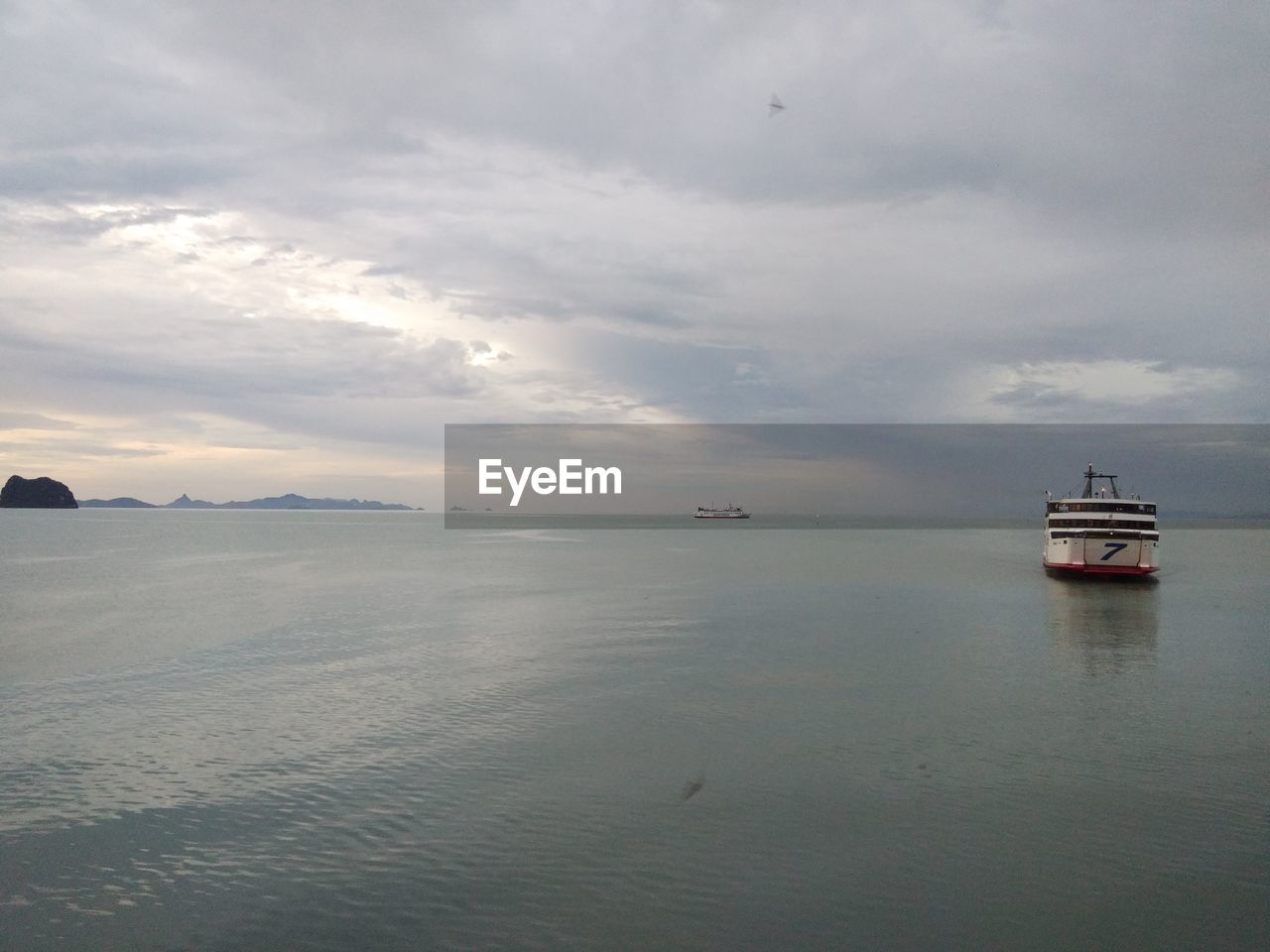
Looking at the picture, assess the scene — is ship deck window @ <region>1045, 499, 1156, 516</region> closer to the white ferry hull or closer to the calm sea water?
the white ferry hull

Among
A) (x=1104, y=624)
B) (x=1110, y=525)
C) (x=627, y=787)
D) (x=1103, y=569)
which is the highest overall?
(x=1110, y=525)

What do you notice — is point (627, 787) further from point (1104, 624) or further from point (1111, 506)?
point (1111, 506)

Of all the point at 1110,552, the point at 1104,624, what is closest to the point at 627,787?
the point at 1104,624

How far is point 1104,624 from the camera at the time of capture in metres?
52.2

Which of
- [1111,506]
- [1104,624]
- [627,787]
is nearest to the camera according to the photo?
[627,787]

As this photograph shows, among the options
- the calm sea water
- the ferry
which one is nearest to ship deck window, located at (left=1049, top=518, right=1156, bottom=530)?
the ferry

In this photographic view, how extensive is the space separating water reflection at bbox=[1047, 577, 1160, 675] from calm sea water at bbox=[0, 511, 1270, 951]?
572 millimetres

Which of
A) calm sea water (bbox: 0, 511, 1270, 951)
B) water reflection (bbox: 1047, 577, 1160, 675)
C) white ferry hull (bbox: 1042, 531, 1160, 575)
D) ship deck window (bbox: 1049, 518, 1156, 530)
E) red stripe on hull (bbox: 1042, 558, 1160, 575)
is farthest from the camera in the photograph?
ship deck window (bbox: 1049, 518, 1156, 530)

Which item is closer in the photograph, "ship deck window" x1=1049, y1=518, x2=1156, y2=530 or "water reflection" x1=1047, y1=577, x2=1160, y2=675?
"water reflection" x1=1047, y1=577, x2=1160, y2=675

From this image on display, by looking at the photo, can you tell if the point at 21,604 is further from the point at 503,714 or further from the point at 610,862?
the point at 610,862

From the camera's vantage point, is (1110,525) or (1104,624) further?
(1110,525)

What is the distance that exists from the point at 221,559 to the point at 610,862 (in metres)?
99.9

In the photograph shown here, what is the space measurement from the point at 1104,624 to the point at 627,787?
44882 mm

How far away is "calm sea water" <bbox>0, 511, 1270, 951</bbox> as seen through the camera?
1302cm
